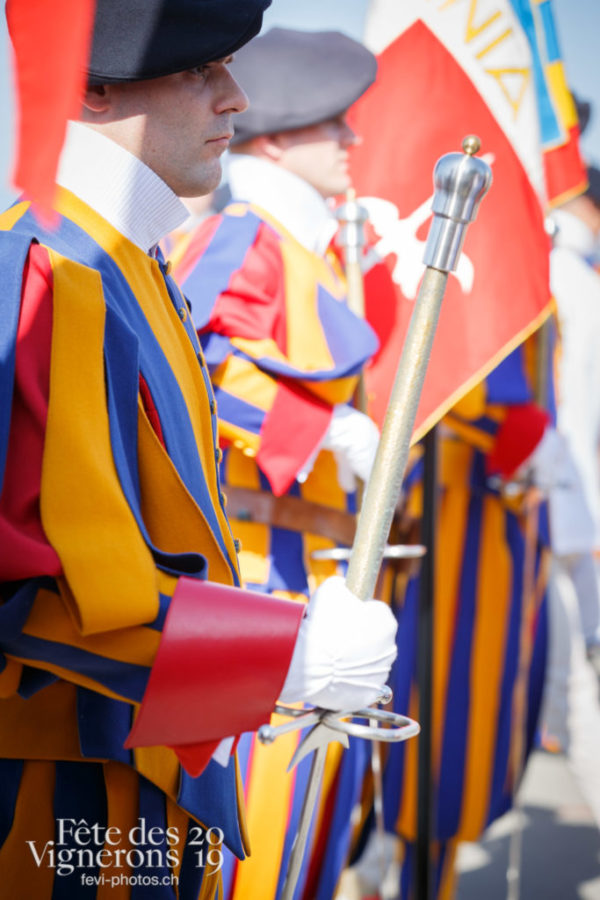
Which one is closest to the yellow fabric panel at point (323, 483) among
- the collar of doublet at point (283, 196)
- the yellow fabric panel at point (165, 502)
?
the collar of doublet at point (283, 196)

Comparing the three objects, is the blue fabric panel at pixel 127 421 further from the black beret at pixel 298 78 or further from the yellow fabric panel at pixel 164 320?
the black beret at pixel 298 78

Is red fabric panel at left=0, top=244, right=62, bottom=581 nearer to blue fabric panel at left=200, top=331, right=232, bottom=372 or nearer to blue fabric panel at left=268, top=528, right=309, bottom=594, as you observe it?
blue fabric panel at left=200, top=331, right=232, bottom=372

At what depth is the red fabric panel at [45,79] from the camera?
95 cm

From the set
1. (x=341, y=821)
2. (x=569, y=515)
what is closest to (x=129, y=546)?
(x=341, y=821)

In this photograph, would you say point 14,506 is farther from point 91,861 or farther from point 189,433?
point 91,861

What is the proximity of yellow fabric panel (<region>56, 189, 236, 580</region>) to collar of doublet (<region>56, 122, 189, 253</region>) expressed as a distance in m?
0.02

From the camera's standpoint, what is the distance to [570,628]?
3.85m

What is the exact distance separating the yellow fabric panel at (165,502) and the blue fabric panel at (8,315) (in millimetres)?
177

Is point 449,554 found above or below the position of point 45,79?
below

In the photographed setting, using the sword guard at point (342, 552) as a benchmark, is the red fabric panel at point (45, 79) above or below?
above

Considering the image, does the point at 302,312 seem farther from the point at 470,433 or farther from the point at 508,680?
the point at 508,680

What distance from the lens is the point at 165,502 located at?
4.26 ft

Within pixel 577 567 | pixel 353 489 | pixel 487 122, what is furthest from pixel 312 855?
pixel 577 567

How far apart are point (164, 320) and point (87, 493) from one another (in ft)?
1.23
